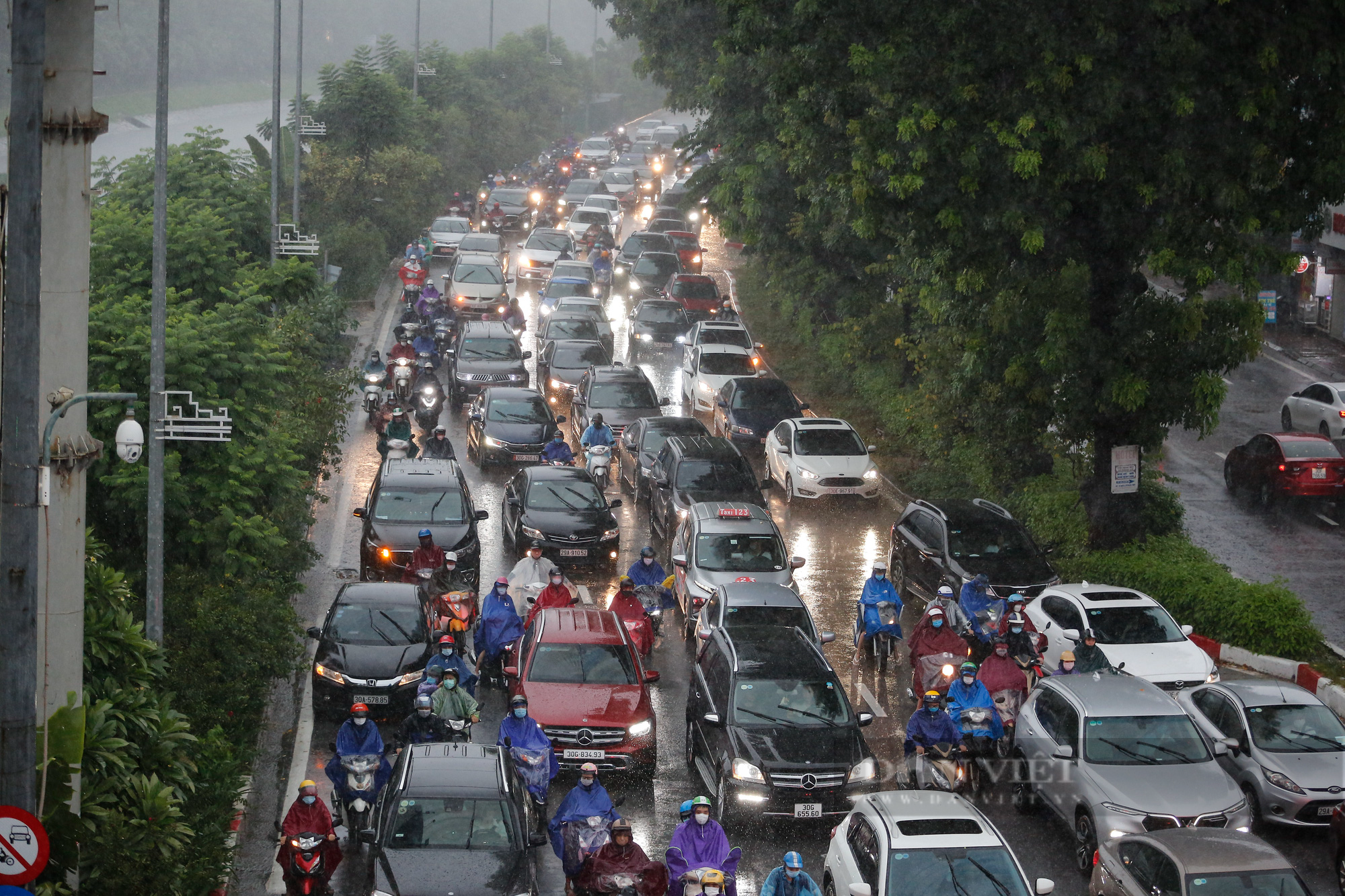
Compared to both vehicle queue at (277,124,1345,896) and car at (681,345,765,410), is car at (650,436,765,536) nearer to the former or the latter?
vehicle queue at (277,124,1345,896)

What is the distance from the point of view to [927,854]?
461 inches

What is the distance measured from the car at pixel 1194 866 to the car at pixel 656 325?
29.2m

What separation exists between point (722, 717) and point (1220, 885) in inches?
204

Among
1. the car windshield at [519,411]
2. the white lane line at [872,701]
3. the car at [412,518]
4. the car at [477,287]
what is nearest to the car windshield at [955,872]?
the white lane line at [872,701]

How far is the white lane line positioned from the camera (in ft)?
60.0

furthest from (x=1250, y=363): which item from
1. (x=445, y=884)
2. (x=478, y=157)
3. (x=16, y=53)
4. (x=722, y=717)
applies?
(x=478, y=157)

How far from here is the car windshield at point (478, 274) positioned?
4388cm

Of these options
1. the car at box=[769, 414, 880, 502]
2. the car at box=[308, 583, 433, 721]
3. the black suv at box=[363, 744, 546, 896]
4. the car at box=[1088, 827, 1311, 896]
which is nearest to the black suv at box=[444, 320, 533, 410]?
the car at box=[769, 414, 880, 502]

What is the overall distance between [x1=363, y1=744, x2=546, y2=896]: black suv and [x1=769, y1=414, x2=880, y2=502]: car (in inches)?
560

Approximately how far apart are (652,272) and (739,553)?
29237mm

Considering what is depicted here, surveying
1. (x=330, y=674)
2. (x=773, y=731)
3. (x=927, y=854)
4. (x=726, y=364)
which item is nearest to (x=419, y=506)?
(x=330, y=674)

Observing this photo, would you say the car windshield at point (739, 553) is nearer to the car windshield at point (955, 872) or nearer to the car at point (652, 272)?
the car windshield at point (955, 872)

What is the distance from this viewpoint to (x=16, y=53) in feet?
26.8

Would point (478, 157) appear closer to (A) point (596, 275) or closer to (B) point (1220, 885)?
(A) point (596, 275)
